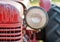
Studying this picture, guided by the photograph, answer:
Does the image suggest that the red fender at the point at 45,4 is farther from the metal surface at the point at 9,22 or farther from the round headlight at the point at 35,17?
the metal surface at the point at 9,22

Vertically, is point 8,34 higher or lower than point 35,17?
lower

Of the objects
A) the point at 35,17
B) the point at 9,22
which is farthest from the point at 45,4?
the point at 9,22

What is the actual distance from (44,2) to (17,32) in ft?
3.45

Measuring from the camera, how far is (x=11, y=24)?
2.01 m

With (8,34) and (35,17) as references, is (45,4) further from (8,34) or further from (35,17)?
(8,34)

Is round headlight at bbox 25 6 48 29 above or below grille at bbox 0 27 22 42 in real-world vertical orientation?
above

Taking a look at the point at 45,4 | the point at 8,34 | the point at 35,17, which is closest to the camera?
the point at 8,34

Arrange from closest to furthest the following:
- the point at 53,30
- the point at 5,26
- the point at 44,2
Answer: the point at 5,26 < the point at 53,30 < the point at 44,2

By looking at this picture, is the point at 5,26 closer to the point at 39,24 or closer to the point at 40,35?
the point at 39,24

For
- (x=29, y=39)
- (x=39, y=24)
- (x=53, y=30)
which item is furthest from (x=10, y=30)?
(x=53, y=30)

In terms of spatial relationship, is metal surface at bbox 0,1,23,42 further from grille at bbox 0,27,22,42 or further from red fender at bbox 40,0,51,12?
red fender at bbox 40,0,51,12

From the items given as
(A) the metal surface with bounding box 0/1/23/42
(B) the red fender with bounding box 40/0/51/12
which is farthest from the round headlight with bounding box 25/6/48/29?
(B) the red fender with bounding box 40/0/51/12

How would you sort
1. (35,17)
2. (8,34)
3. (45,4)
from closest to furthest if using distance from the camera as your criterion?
1. (8,34)
2. (35,17)
3. (45,4)

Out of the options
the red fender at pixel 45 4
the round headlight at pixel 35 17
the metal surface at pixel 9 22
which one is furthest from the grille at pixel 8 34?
the red fender at pixel 45 4
